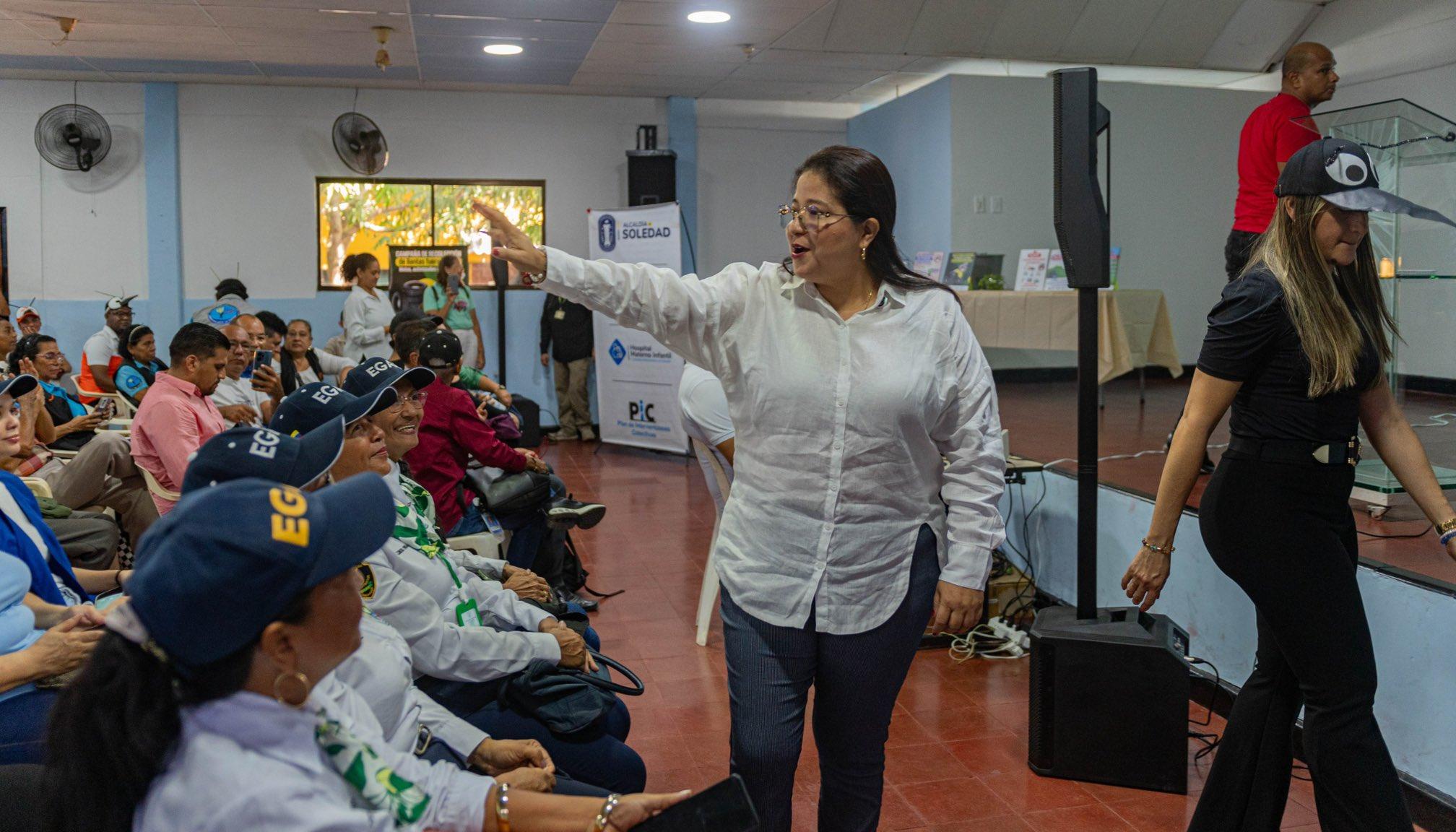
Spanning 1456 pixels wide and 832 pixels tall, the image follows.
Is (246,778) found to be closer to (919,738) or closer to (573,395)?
(919,738)

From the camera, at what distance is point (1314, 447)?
2.13m

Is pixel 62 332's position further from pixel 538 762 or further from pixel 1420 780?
pixel 1420 780

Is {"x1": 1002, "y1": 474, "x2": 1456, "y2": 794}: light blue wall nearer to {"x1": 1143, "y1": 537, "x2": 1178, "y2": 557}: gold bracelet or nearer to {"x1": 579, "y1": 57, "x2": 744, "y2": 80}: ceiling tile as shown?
{"x1": 1143, "y1": 537, "x2": 1178, "y2": 557}: gold bracelet

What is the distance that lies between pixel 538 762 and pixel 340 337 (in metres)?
7.75

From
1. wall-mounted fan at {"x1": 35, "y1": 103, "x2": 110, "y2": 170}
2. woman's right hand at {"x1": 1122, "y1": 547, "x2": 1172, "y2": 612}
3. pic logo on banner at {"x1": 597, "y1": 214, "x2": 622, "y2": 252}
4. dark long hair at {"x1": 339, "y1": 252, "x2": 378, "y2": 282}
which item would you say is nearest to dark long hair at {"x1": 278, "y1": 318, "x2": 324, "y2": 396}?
dark long hair at {"x1": 339, "y1": 252, "x2": 378, "y2": 282}

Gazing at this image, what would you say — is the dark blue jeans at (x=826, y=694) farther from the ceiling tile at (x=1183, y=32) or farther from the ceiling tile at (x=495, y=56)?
the ceiling tile at (x=1183, y=32)

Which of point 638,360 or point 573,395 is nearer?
point 638,360

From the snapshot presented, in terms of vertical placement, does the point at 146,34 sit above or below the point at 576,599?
above

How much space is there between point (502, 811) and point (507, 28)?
6595mm

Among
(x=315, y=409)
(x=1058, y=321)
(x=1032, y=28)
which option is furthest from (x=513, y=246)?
(x=1032, y=28)

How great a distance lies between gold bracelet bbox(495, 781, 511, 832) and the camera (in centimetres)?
145

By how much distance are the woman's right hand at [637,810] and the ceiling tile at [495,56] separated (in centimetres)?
697

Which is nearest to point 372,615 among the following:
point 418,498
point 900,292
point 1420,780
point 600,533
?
point 418,498

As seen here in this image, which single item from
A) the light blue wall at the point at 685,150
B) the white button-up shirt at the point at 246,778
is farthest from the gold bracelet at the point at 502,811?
the light blue wall at the point at 685,150
